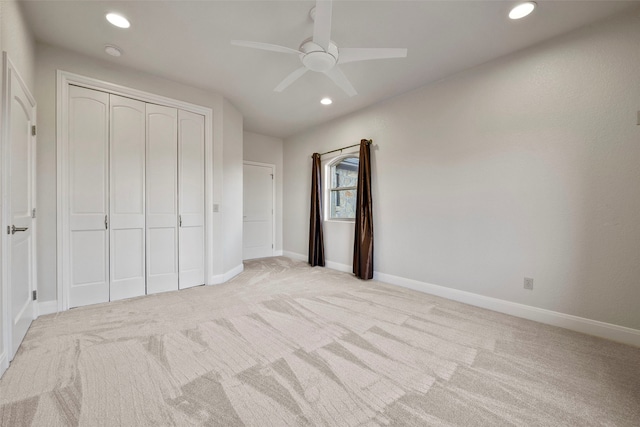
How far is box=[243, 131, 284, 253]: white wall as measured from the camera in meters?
5.53

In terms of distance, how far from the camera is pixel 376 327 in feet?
7.67

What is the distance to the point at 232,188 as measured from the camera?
4.06 meters

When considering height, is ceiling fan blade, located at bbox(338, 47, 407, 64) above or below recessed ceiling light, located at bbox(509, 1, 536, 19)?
below

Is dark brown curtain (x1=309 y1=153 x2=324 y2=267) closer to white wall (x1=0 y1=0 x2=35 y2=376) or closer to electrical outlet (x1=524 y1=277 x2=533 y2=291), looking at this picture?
electrical outlet (x1=524 y1=277 x2=533 y2=291)

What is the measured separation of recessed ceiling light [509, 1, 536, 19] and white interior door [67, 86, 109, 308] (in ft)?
13.5

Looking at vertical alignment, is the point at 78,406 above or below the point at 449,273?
below

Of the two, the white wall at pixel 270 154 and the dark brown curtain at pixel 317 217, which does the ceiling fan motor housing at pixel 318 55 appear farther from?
the white wall at pixel 270 154

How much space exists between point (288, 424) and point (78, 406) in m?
1.15

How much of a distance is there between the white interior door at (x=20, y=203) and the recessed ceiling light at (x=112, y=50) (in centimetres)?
84

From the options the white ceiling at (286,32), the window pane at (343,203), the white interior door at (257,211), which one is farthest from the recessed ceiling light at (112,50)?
the window pane at (343,203)

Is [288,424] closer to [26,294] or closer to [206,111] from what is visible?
[26,294]

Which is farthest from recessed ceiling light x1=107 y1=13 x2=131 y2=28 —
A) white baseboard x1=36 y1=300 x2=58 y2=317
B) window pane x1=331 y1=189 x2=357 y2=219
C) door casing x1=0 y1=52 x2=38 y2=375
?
window pane x1=331 y1=189 x2=357 y2=219

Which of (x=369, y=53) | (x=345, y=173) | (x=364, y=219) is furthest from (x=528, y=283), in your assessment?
(x=345, y=173)

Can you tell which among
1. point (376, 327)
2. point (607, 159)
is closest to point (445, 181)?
point (607, 159)
